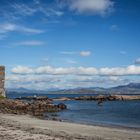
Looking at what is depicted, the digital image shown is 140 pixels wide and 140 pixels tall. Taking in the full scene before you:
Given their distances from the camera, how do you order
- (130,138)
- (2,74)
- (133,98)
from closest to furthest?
(130,138) < (2,74) < (133,98)

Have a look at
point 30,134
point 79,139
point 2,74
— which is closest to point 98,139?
point 79,139

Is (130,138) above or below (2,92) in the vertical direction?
below

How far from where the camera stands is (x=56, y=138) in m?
22.4

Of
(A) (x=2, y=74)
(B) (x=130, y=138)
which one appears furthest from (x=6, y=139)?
(A) (x=2, y=74)

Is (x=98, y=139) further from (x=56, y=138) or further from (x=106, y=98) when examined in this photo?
(x=106, y=98)

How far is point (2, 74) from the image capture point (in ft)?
203

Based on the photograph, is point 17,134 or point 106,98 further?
point 106,98

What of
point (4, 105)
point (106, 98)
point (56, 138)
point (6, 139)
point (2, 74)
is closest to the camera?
point (6, 139)

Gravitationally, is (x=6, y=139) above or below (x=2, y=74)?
below

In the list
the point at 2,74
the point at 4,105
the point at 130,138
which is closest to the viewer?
the point at 130,138

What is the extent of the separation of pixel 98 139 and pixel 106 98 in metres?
117

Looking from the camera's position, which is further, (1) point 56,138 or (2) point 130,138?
(2) point 130,138

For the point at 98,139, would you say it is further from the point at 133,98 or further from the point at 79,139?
the point at 133,98

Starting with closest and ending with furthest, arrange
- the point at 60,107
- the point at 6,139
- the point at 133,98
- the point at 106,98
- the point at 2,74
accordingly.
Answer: the point at 6,139, the point at 2,74, the point at 60,107, the point at 106,98, the point at 133,98
